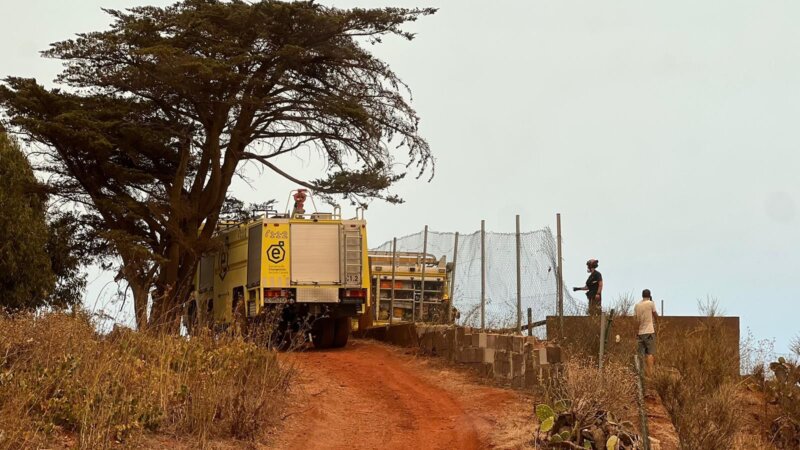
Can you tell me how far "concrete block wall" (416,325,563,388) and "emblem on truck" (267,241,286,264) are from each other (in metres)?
4.20

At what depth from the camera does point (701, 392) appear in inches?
625

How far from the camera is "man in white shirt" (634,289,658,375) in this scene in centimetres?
1875

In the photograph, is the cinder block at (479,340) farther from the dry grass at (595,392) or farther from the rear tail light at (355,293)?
the rear tail light at (355,293)

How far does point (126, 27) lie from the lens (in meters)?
31.0

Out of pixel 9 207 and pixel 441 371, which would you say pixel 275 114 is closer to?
pixel 9 207

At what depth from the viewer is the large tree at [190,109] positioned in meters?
29.5

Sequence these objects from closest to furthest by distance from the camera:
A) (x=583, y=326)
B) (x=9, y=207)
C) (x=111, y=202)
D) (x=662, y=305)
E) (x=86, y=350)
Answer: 1. (x=86, y=350)
2. (x=583, y=326)
3. (x=662, y=305)
4. (x=111, y=202)
5. (x=9, y=207)

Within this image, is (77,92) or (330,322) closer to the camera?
(330,322)

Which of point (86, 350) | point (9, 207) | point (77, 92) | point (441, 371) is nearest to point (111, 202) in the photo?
point (77, 92)

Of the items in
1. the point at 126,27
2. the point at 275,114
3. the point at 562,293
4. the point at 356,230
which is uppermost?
the point at 126,27

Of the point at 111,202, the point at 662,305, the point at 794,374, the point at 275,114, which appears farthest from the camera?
the point at 275,114

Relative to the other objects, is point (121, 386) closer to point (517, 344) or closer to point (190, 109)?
point (517, 344)

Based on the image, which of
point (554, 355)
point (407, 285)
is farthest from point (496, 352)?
point (407, 285)

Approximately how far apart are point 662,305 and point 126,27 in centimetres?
1576
